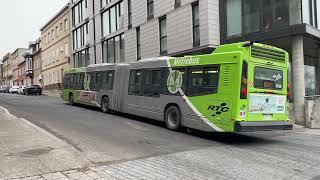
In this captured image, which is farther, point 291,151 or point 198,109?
point 198,109

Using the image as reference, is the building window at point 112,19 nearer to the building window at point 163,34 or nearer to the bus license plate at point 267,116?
the building window at point 163,34

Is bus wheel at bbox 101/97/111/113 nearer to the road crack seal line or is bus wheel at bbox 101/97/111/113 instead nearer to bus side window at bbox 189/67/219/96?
bus side window at bbox 189/67/219/96

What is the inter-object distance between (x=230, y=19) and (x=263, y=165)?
1450cm

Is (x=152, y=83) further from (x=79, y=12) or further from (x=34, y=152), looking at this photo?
(x=79, y=12)

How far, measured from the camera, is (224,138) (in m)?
14.4

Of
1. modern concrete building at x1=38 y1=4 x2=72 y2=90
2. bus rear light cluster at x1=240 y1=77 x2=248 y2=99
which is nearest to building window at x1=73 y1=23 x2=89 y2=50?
modern concrete building at x1=38 y1=4 x2=72 y2=90

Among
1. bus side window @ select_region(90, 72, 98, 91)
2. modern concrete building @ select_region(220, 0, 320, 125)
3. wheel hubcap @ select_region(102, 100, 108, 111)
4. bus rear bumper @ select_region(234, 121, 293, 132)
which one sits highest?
modern concrete building @ select_region(220, 0, 320, 125)

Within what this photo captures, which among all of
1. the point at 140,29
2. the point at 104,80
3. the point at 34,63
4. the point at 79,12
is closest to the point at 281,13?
the point at 104,80

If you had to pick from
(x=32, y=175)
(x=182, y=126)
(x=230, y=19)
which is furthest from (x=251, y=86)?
(x=230, y=19)

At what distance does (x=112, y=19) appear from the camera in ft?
120

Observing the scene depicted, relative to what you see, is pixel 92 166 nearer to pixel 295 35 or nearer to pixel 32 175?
pixel 32 175

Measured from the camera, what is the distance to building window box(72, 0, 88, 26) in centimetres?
4334

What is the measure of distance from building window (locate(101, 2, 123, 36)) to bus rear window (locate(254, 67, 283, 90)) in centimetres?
2226

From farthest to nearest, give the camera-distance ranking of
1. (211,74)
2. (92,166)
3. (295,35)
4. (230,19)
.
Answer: (230,19) → (295,35) → (211,74) → (92,166)
